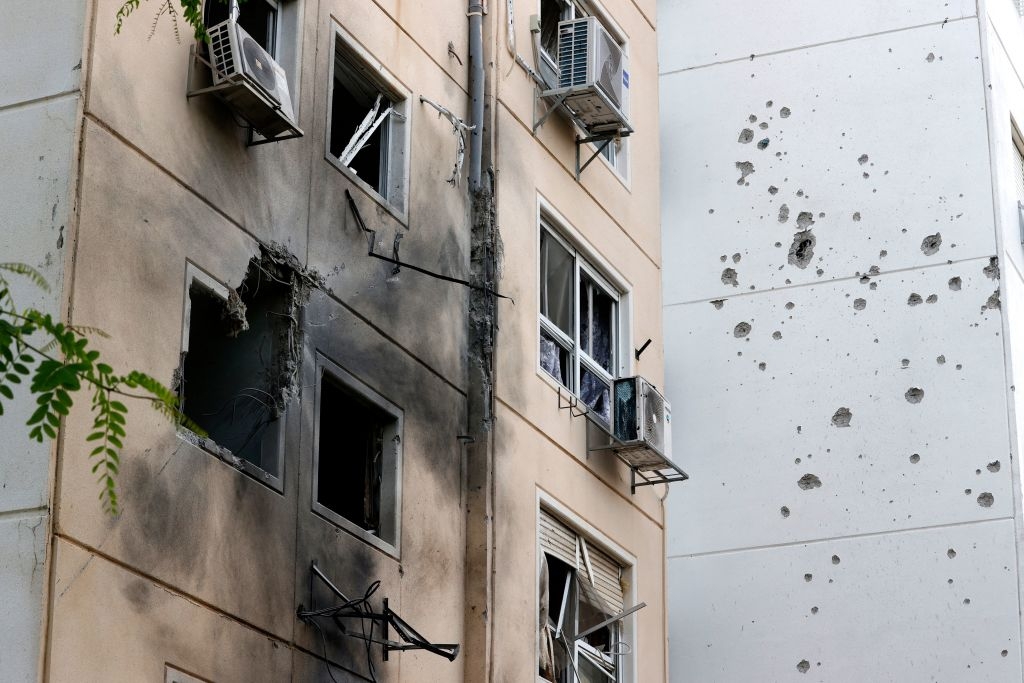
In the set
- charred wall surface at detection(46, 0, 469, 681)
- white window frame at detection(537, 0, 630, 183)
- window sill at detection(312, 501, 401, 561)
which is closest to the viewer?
charred wall surface at detection(46, 0, 469, 681)

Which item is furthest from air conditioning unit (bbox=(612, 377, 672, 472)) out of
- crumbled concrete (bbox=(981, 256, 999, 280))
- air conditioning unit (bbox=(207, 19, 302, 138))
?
crumbled concrete (bbox=(981, 256, 999, 280))

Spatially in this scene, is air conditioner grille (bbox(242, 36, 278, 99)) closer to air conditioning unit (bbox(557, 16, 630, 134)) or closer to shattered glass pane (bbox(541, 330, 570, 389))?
shattered glass pane (bbox(541, 330, 570, 389))

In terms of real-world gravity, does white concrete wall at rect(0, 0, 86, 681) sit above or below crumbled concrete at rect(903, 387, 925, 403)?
below

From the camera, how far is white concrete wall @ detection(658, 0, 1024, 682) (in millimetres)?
19500

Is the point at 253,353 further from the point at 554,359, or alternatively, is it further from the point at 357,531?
the point at 554,359

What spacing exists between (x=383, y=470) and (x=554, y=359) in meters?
3.52

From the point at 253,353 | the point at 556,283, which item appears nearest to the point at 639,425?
the point at 556,283

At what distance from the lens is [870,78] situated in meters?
21.8

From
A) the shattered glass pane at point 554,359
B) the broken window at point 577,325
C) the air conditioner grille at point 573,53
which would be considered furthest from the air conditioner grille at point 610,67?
the shattered glass pane at point 554,359

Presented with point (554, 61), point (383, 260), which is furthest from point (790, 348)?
point (383, 260)

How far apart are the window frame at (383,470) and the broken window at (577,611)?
2.31m

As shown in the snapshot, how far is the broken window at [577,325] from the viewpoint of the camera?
50.8ft

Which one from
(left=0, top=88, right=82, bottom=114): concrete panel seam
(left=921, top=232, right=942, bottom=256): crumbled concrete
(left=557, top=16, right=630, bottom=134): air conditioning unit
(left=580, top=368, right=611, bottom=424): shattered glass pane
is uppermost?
(left=921, top=232, right=942, bottom=256): crumbled concrete

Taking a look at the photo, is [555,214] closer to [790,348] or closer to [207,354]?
[207,354]
